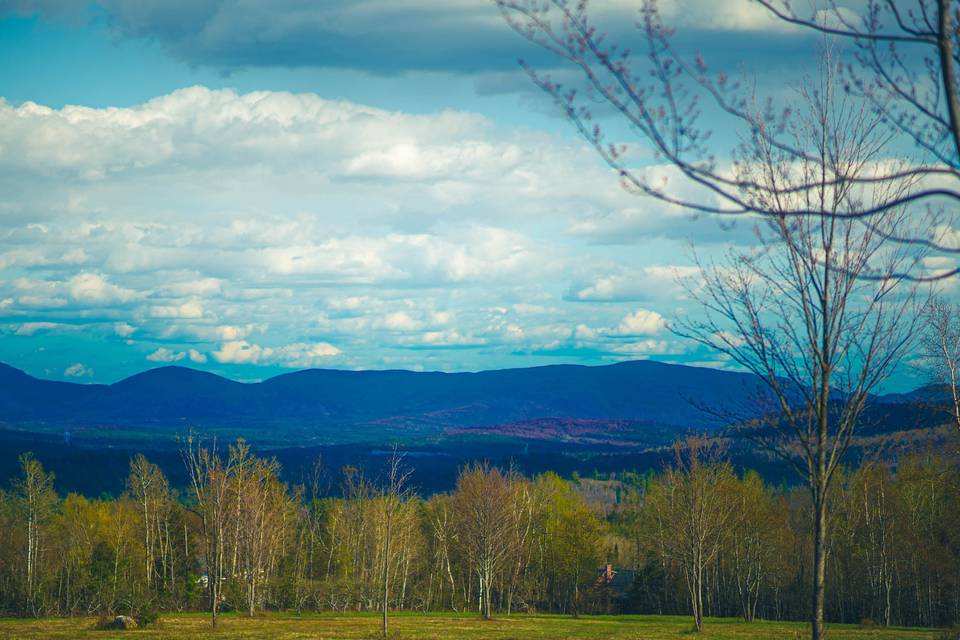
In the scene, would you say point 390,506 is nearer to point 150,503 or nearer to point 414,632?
point 414,632

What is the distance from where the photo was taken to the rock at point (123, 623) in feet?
127

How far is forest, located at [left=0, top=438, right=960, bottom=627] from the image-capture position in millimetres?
49750

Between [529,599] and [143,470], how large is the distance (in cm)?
3337

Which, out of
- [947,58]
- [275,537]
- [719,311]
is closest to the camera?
[947,58]

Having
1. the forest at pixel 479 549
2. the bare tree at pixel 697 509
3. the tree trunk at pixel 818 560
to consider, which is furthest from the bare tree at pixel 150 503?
the tree trunk at pixel 818 560

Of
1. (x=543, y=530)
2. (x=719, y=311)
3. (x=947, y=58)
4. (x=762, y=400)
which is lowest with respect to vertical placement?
(x=543, y=530)

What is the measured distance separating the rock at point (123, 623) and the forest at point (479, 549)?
3.00 feet

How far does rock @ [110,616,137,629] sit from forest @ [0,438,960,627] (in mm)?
915

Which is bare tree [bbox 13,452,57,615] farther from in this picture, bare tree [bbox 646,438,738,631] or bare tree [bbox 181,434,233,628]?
bare tree [bbox 646,438,738,631]

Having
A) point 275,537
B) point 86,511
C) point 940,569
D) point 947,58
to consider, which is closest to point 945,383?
point 947,58

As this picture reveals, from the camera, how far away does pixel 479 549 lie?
183ft

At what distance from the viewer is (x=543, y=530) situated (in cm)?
7306

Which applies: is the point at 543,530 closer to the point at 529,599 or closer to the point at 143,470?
the point at 529,599

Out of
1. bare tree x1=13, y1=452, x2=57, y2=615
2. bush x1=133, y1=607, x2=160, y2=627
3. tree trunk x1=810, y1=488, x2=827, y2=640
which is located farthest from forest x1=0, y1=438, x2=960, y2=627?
tree trunk x1=810, y1=488, x2=827, y2=640
